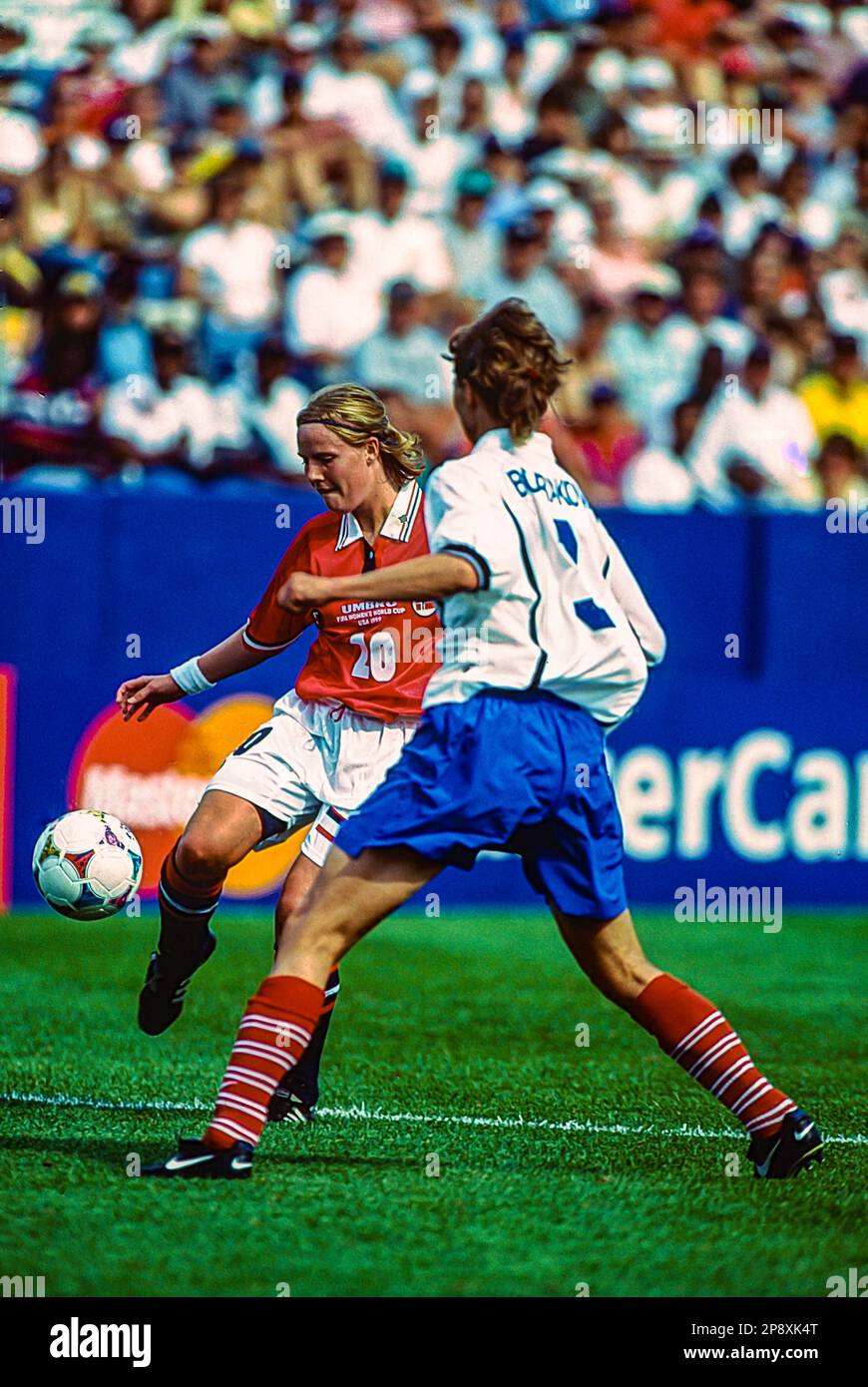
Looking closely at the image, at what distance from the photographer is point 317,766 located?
18.6 ft

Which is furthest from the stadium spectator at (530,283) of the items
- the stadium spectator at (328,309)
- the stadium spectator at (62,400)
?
the stadium spectator at (62,400)

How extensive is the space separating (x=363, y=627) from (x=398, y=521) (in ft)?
1.03

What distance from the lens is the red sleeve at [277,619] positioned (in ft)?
18.2

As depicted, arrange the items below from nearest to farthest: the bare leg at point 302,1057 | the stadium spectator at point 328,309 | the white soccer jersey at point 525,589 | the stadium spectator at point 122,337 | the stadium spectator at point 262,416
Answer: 1. the white soccer jersey at point 525,589
2. the bare leg at point 302,1057
3. the stadium spectator at point 262,416
4. the stadium spectator at point 122,337
5. the stadium spectator at point 328,309

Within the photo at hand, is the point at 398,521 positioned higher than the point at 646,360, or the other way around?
the point at 646,360

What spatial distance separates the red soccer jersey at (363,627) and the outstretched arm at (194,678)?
48 mm

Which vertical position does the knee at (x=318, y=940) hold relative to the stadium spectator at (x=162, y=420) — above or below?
below

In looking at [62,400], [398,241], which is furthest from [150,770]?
[398,241]

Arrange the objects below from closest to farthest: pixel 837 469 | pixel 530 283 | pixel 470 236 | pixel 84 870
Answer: pixel 84 870, pixel 837 469, pixel 530 283, pixel 470 236

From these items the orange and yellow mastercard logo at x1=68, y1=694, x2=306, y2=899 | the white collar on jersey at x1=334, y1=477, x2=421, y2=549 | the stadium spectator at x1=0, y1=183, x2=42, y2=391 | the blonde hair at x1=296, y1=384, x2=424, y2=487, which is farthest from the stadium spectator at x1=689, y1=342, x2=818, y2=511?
the blonde hair at x1=296, y1=384, x2=424, y2=487

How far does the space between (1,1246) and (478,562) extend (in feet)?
5.79

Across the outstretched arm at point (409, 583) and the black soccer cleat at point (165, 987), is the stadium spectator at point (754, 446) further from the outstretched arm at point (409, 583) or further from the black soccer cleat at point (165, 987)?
the outstretched arm at point (409, 583)

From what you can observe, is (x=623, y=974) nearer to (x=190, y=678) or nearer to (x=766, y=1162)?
(x=766, y=1162)

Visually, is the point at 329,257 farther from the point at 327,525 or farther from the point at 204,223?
the point at 327,525
